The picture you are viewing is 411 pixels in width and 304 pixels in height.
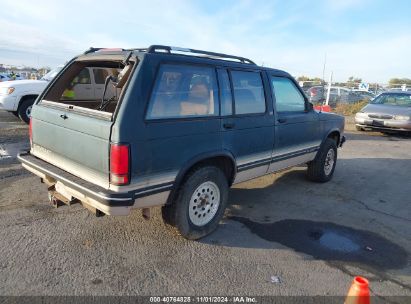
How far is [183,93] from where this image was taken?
351cm

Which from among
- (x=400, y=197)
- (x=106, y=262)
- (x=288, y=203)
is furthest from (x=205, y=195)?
(x=400, y=197)

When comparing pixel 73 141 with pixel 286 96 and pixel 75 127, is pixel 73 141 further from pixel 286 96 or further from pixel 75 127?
pixel 286 96

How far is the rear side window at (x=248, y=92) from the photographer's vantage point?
13.4 ft

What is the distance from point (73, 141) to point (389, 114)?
10.8 metres

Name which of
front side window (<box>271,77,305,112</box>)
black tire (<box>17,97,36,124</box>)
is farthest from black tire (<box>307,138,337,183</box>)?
black tire (<box>17,97,36,124</box>)

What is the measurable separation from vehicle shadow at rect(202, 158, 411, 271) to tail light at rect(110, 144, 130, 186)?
1.35 metres

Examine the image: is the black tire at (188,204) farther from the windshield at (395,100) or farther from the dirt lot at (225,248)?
the windshield at (395,100)

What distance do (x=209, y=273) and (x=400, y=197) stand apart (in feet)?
12.9

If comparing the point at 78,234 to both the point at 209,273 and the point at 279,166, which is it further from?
the point at 279,166

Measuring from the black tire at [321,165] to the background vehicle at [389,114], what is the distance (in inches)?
247

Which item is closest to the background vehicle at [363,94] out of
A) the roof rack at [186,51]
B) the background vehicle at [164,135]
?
the background vehicle at [164,135]

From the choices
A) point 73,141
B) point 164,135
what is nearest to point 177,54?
point 164,135

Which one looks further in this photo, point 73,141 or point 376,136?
point 376,136

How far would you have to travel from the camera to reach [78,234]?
383 centimetres
